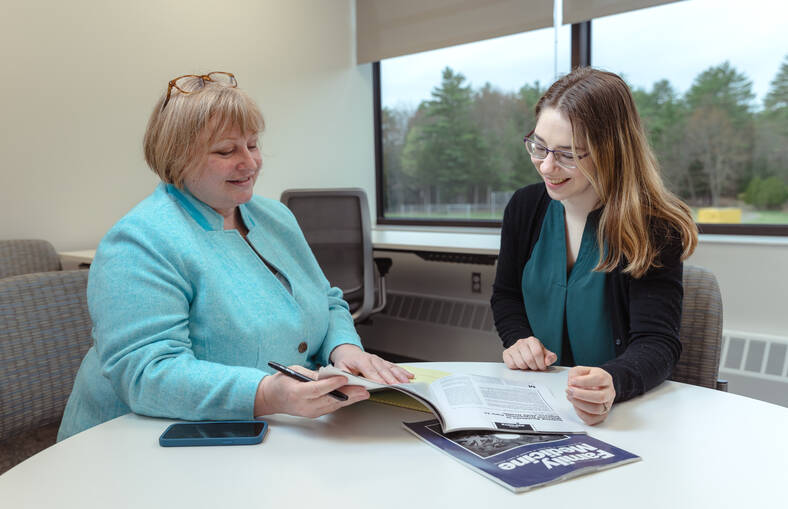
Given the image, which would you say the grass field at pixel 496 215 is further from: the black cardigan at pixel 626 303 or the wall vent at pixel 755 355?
the black cardigan at pixel 626 303

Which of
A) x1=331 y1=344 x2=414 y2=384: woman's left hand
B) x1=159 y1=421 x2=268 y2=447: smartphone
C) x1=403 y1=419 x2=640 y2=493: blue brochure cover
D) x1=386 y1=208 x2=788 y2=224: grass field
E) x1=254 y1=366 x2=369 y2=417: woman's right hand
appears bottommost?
x1=403 y1=419 x2=640 y2=493: blue brochure cover

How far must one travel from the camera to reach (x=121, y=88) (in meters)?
2.84

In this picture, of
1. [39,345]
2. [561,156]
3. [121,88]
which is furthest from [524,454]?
[121,88]

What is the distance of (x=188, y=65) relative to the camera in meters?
3.10

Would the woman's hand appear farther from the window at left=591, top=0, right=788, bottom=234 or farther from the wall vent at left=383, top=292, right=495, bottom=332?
the wall vent at left=383, top=292, right=495, bottom=332

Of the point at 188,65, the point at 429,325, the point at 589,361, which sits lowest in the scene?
the point at 429,325

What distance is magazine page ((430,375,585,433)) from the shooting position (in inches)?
33.1

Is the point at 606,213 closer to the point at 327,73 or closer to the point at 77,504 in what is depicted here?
the point at 77,504

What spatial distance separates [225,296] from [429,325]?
96.9 inches

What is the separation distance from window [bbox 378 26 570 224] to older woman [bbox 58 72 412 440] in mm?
2373

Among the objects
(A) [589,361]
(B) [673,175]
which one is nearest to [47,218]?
(A) [589,361]

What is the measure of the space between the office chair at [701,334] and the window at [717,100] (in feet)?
4.28

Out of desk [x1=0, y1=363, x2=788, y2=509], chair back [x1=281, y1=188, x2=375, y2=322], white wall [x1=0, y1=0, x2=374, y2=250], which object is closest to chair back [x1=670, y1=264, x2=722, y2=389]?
desk [x1=0, y1=363, x2=788, y2=509]

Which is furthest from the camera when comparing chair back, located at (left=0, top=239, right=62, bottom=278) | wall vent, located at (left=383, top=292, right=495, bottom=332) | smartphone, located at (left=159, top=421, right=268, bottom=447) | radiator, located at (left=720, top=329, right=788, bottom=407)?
wall vent, located at (left=383, top=292, right=495, bottom=332)
